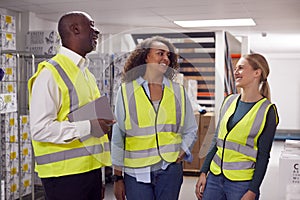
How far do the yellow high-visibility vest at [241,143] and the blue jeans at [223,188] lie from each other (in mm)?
20

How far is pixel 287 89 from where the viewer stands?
21.2ft

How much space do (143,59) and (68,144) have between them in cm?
37

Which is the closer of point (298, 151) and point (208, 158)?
point (208, 158)

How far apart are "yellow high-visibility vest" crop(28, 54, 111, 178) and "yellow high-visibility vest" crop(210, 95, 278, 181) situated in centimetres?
54

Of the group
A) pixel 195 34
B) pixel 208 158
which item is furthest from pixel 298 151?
pixel 195 34

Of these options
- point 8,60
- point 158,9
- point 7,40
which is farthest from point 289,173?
point 7,40

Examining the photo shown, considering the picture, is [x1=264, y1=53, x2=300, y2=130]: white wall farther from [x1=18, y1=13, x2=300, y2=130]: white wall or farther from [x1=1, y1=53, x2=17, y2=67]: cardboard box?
[x1=1, y1=53, x2=17, y2=67]: cardboard box

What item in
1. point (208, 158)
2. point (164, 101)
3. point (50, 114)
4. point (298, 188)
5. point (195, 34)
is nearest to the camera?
point (50, 114)

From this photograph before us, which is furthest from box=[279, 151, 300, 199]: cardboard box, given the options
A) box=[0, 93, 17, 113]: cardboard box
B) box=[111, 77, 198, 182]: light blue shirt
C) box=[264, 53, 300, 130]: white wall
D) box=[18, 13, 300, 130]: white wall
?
box=[264, 53, 300, 130]: white wall

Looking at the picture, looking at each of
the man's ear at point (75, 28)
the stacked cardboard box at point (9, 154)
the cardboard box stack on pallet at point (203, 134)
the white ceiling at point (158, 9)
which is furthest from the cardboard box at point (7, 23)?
the cardboard box stack on pallet at point (203, 134)

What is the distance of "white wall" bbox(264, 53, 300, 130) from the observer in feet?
20.2

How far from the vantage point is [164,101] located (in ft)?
4.14

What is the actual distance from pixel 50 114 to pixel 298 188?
135 cm

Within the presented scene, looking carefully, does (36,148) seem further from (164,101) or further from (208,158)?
(208,158)
